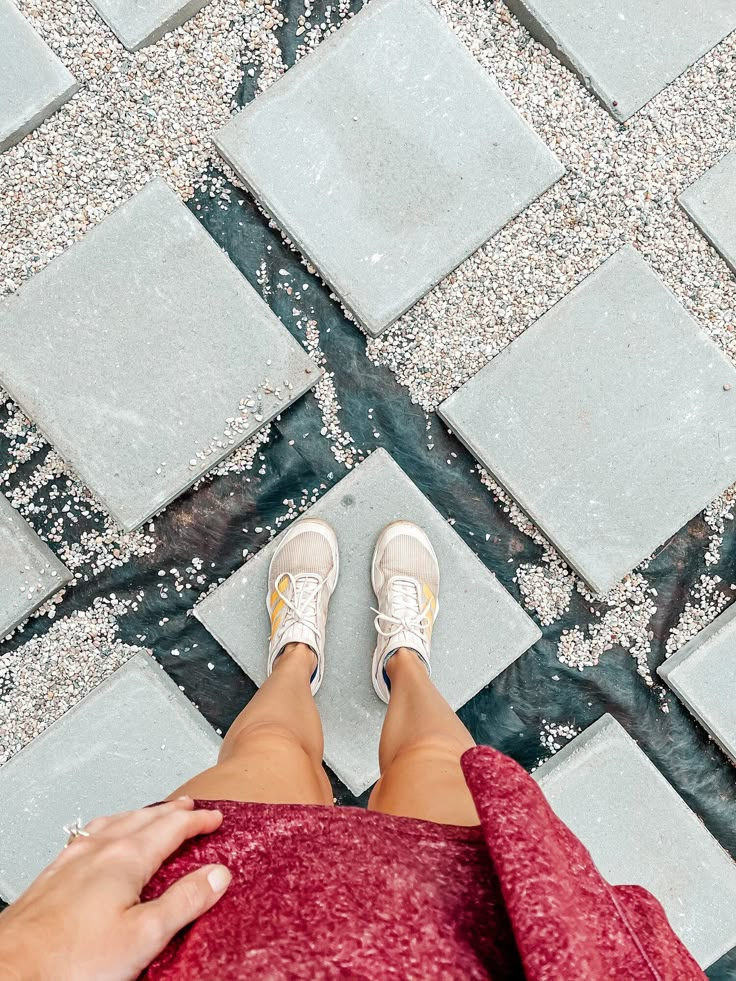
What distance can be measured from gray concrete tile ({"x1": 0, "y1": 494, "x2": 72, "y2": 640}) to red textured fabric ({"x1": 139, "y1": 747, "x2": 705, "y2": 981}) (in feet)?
2.62

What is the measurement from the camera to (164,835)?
29.7 inches

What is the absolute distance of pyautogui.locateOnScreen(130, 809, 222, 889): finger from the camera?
741mm

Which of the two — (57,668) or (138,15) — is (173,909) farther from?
(138,15)

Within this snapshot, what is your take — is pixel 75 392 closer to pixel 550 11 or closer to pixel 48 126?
pixel 48 126

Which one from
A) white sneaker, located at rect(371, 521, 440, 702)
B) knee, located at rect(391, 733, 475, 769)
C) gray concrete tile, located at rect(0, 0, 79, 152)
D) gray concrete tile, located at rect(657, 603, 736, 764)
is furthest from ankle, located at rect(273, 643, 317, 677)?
gray concrete tile, located at rect(0, 0, 79, 152)

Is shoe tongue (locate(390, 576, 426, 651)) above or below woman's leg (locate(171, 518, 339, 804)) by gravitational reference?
below

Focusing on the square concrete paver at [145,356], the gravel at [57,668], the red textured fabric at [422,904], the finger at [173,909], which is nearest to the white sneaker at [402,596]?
the square concrete paver at [145,356]

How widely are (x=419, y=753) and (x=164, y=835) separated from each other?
1.39ft

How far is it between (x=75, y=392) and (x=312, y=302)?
479 millimetres

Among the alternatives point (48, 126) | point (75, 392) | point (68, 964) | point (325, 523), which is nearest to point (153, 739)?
point (325, 523)

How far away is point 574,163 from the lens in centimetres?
149

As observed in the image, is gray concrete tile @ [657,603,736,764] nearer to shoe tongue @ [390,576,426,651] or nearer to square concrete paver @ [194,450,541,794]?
square concrete paver @ [194,450,541,794]

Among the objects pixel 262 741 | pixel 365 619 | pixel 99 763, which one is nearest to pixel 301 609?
pixel 365 619

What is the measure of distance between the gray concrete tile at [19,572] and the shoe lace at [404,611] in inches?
24.6
